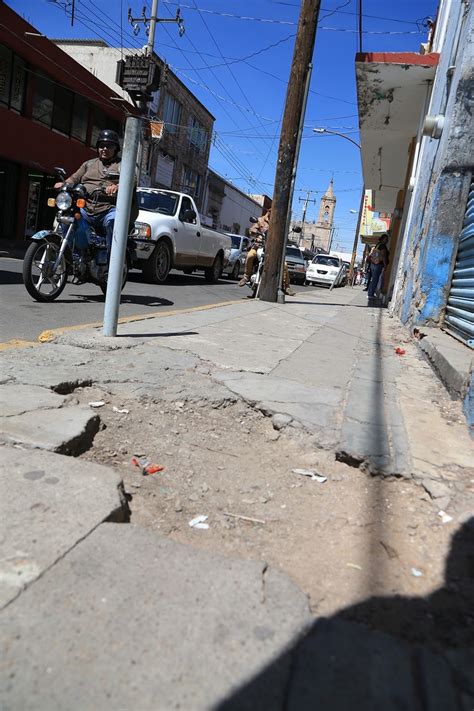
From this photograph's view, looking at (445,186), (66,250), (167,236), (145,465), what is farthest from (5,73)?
(145,465)

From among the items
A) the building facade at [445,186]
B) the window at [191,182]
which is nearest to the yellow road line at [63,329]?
the building facade at [445,186]

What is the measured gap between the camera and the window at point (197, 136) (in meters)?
33.7

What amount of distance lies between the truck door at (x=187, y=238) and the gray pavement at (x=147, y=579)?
769 cm

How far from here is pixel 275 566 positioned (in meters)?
1.73

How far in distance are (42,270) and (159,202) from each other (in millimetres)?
5538

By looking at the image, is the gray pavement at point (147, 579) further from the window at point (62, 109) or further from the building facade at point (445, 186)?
the window at point (62, 109)

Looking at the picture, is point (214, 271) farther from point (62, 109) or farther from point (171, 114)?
point (171, 114)

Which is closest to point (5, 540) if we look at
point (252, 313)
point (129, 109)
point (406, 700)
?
point (406, 700)

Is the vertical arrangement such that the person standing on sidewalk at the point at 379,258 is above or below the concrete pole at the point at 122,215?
above

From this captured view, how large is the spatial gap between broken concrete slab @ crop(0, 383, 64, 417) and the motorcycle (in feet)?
9.87

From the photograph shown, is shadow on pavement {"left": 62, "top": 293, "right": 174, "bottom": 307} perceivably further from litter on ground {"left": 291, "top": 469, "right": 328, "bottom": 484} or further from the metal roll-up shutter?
litter on ground {"left": 291, "top": 469, "right": 328, "bottom": 484}

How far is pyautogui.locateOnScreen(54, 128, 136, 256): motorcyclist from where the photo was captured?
19.8 feet

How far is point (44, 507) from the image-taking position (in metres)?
1.76

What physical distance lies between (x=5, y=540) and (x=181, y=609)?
58 cm
